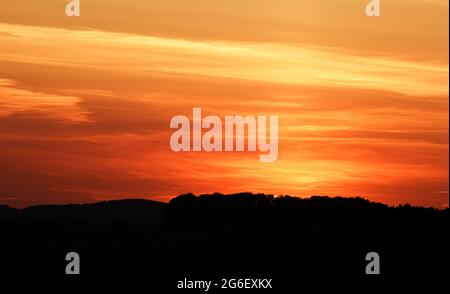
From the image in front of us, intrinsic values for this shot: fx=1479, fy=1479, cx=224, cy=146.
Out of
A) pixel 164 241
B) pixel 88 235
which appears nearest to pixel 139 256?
pixel 164 241

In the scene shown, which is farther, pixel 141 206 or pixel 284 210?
pixel 141 206

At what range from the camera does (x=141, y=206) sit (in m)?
135

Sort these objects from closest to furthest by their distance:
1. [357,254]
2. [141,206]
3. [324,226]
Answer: [357,254] < [324,226] < [141,206]

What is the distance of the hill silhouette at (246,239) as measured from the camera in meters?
104

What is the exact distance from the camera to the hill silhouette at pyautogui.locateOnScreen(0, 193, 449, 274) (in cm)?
10438

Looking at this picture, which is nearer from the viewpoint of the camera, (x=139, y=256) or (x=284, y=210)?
(x=139, y=256)

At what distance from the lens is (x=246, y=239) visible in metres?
110
